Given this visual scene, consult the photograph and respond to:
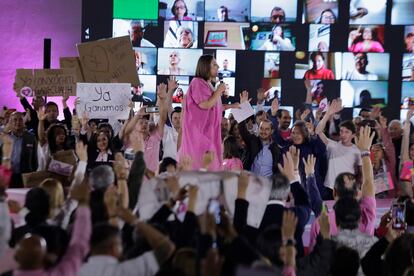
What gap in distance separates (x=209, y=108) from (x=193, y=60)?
21.2 ft

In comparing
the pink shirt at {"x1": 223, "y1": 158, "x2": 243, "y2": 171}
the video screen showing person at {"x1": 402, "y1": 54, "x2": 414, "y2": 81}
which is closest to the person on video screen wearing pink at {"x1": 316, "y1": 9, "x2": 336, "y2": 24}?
the video screen showing person at {"x1": 402, "y1": 54, "x2": 414, "y2": 81}

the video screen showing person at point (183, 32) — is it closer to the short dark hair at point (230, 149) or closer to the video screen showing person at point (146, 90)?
the video screen showing person at point (146, 90)

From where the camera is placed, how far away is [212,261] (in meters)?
2.86

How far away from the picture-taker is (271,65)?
12125 millimetres

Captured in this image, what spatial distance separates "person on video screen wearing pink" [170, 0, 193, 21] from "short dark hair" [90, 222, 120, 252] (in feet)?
29.9

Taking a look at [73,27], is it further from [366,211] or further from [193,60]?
[366,211]

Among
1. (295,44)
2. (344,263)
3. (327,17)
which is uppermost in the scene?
(327,17)

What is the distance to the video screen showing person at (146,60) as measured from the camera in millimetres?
12139

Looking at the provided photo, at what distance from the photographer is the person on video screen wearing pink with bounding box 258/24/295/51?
12.0 m

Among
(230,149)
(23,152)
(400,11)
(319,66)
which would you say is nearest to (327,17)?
(319,66)

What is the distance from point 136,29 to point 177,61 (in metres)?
0.77

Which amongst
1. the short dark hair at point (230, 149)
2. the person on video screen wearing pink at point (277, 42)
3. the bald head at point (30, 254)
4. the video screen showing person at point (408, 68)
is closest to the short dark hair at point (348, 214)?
the bald head at point (30, 254)

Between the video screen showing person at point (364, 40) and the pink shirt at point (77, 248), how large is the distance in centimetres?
924

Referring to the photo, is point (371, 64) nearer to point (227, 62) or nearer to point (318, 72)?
point (318, 72)
